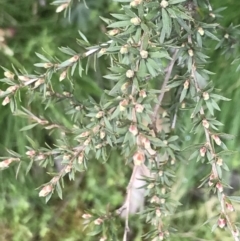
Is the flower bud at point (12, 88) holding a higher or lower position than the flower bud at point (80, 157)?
higher

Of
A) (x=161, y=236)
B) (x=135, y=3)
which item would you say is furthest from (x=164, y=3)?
(x=161, y=236)

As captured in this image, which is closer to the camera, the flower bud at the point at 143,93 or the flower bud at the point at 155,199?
the flower bud at the point at 143,93

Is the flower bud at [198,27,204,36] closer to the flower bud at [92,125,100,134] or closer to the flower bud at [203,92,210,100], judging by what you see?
the flower bud at [203,92,210,100]

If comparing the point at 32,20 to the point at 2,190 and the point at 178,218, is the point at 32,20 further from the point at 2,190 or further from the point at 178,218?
the point at 178,218

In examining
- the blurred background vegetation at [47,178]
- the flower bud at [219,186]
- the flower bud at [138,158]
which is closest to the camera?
the flower bud at [138,158]

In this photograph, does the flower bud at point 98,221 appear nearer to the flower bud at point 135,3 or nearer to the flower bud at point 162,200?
the flower bud at point 162,200

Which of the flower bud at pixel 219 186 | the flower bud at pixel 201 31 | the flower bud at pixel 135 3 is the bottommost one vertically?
the flower bud at pixel 219 186

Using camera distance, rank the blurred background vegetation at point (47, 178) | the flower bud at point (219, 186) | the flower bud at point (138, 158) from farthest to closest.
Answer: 1. the blurred background vegetation at point (47, 178)
2. the flower bud at point (219, 186)
3. the flower bud at point (138, 158)

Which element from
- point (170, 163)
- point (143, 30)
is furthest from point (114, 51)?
point (170, 163)

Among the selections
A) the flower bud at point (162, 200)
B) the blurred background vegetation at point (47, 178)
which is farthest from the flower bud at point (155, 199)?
the blurred background vegetation at point (47, 178)
